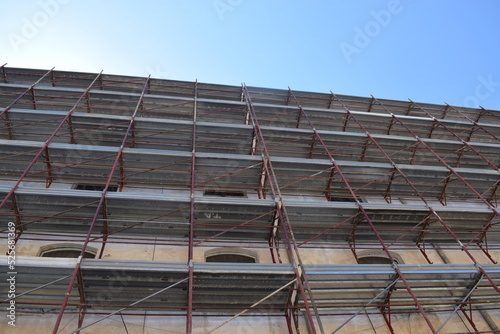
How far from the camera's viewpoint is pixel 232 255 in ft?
35.8

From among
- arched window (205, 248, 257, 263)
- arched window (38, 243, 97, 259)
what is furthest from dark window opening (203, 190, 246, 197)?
arched window (38, 243, 97, 259)

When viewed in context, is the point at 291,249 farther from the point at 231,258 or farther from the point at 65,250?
the point at 65,250

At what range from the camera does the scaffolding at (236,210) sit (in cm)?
843

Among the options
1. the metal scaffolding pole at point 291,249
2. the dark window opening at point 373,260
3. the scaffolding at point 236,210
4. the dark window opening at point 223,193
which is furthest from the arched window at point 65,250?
the dark window opening at point 373,260

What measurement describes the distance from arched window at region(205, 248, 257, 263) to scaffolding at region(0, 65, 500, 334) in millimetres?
262

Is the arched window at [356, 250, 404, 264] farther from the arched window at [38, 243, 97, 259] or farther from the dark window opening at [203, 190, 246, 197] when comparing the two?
the arched window at [38, 243, 97, 259]

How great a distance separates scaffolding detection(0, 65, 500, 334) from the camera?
8430mm

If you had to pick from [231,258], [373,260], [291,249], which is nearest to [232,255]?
[231,258]

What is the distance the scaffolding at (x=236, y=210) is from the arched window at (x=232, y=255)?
0.86 ft

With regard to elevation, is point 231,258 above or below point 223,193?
below

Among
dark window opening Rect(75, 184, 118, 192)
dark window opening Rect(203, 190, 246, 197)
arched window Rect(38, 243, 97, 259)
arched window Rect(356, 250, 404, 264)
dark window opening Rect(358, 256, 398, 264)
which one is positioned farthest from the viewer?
dark window opening Rect(203, 190, 246, 197)

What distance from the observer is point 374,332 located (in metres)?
9.29

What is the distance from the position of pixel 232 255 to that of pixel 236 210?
1497 mm

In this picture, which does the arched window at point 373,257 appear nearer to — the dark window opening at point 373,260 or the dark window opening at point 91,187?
the dark window opening at point 373,260
